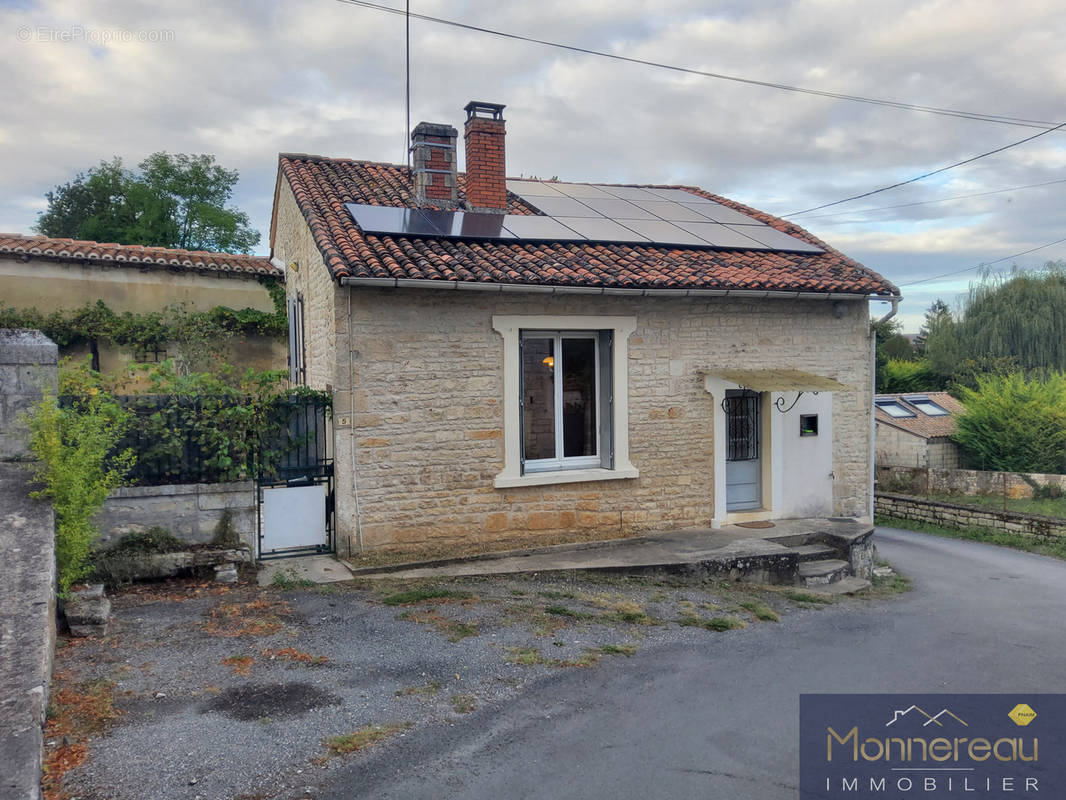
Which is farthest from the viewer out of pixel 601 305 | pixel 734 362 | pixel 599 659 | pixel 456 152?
pixel 456 152

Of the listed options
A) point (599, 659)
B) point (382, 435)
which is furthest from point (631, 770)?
point (382, 435)

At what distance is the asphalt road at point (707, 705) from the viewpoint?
156 inches

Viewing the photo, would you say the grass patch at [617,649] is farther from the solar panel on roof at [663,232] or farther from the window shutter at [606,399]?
the solar panel on roof at [663,232]

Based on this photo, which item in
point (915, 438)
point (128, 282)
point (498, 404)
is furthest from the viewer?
point (915, 438)

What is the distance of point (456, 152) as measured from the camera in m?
11.1

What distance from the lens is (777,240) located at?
38.5 feet

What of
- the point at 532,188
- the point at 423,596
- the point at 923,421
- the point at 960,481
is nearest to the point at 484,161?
the point at 532,188

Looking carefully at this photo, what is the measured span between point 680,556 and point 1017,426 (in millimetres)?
14772

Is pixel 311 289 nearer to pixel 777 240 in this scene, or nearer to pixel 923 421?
pixel 777 240

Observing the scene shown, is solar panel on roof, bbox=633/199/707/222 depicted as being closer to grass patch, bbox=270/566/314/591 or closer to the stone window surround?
the stone window surround

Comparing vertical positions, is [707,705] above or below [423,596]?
below

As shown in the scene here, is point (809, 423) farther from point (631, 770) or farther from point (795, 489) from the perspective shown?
point (631, 770)

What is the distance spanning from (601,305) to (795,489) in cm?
399

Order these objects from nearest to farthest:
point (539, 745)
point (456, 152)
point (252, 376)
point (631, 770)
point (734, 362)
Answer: point (631, 770), point (539, 745), point (252, 376), point (734, 362), point (456, 152)
